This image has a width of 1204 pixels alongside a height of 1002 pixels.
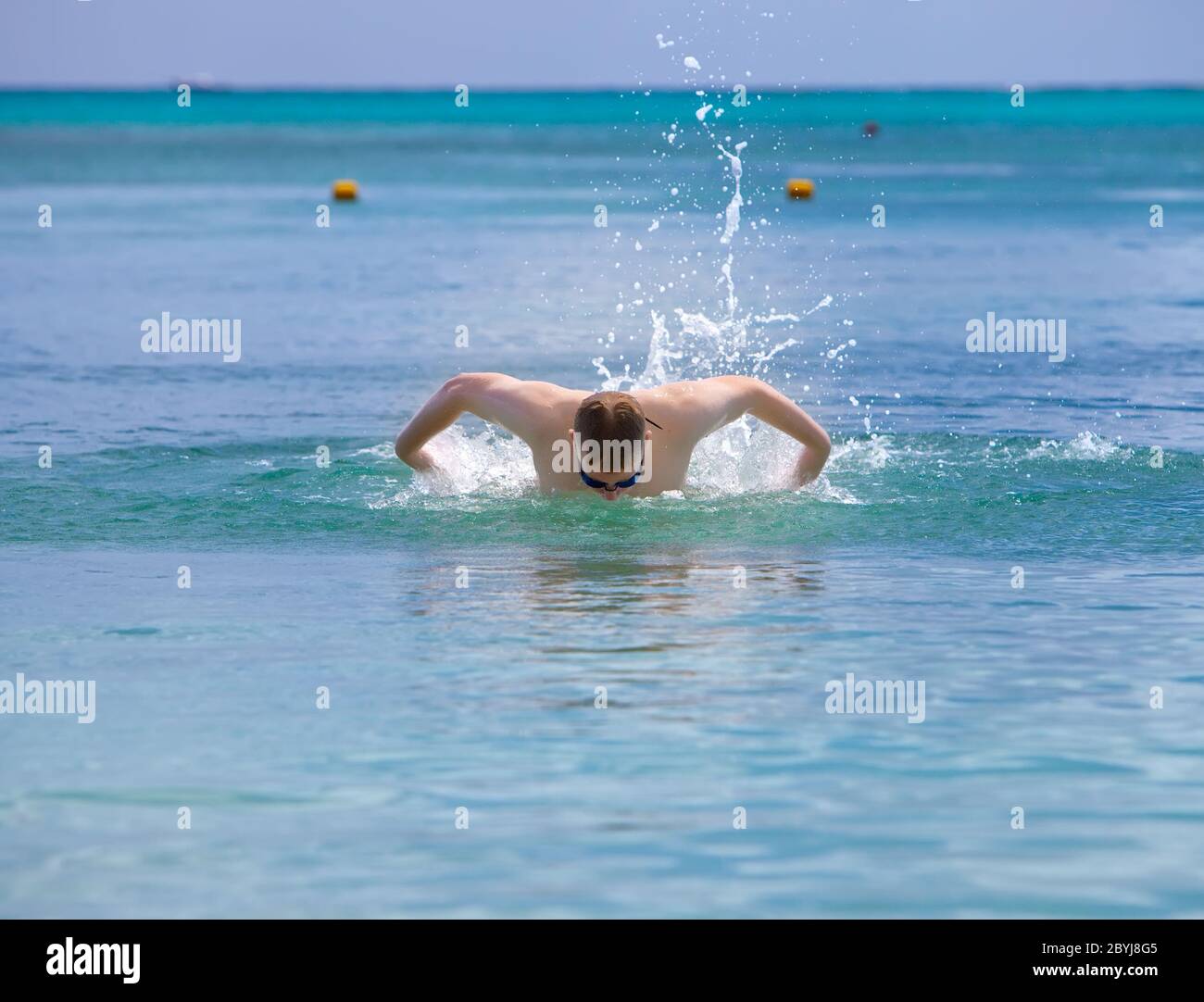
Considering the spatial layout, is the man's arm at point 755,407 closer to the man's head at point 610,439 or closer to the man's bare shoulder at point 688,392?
the man's bare shoulder at point 688,392

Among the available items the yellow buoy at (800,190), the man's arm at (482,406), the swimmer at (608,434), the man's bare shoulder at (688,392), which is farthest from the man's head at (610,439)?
the yellow buoy at (800,190)

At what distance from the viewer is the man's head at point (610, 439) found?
31.7 ft

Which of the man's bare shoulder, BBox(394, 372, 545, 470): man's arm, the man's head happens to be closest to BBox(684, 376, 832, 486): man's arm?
the man's bare shoulder

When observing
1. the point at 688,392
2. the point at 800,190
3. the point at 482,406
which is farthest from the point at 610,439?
the point at 800,190

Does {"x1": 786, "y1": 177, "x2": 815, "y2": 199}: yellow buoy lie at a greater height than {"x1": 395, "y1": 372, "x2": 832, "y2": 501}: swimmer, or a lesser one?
greater

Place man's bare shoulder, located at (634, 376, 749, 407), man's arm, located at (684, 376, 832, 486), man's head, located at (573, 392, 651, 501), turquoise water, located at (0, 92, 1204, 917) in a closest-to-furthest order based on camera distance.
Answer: turquoise water, located at (0, 92, 1204, 917)
man's head, located at (573, 392, 651, 501)
man's bare shoulder, located at (634, 376, 749, 407)
man's arm, located at (684, 376, 832, 486)

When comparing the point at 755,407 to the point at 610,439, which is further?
the point at 755,407

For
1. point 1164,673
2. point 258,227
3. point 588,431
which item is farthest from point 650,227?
point 1164,673

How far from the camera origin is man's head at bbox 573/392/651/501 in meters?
9.65

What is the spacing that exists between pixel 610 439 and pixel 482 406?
89 centimetres

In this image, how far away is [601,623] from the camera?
8500mm

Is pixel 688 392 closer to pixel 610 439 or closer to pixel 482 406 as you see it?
pixel 610 439

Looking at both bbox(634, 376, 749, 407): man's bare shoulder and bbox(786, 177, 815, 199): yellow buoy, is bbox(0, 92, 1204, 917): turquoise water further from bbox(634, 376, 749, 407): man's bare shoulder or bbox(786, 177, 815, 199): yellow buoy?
bbox(786, 177, 815, 199): yellow buoy

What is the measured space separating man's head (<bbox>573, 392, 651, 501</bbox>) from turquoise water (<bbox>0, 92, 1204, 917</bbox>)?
38 cm
